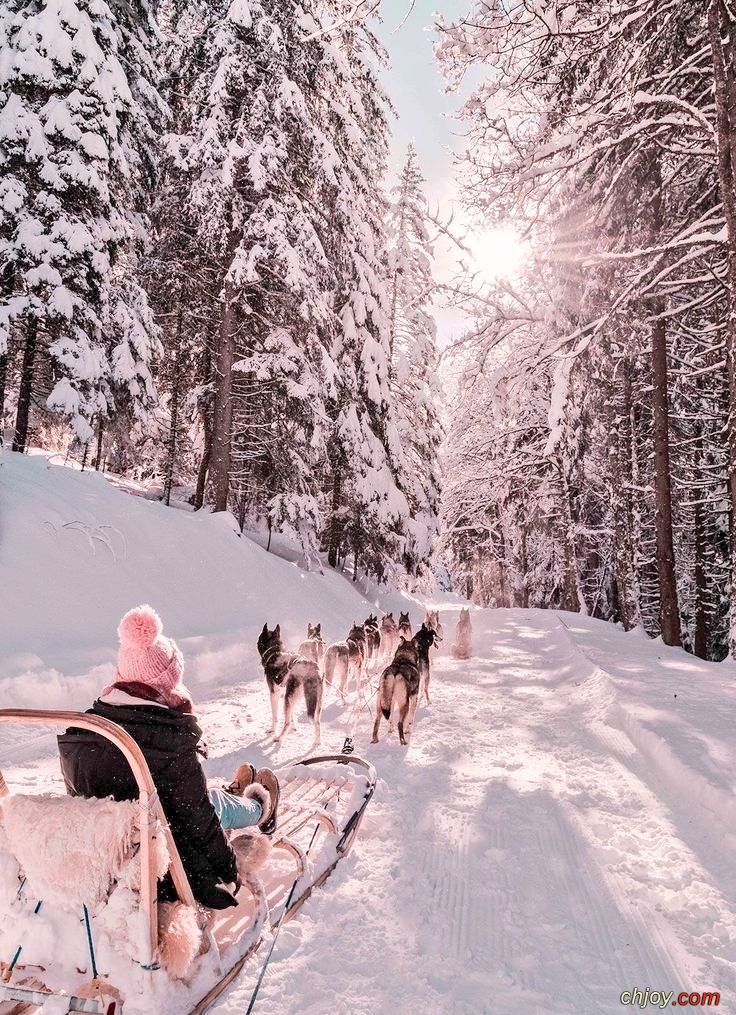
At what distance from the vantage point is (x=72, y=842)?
7.07 ft

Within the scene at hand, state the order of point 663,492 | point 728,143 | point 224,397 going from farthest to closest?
point 224,397 → point 663,492 → point 728,143

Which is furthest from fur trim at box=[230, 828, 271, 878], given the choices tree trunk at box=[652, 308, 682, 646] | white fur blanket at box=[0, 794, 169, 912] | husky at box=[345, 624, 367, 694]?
tree trunk at box=[652, 308, 682, 646]

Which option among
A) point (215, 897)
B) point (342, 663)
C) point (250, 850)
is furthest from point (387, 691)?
point (215, 897)

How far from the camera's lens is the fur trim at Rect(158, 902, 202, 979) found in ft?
7.79

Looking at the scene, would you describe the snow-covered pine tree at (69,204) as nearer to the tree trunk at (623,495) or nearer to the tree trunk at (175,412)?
the tree trunk at (175,412)

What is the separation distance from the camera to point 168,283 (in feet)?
52.1

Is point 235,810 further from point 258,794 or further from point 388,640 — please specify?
point 388,640

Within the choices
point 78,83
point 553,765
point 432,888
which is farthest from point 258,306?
point 432,888

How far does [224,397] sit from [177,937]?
13458mm

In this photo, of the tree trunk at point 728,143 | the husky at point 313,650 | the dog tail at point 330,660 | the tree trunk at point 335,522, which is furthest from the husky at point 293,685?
the tree trunk at point 335,522

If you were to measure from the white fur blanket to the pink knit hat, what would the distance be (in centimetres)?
50

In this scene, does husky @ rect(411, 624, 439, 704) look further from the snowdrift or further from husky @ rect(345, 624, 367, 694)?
the snowdrift

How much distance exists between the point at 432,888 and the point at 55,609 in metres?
6.33

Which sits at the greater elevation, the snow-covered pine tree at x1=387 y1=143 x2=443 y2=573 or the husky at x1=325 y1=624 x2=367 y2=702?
the snow-covered pine tree at x1=387 y1=143 x2=443 y2=573
